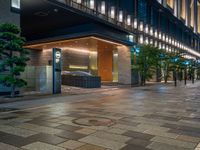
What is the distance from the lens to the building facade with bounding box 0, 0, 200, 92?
76.9 feet

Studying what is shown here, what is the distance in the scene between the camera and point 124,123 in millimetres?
8047

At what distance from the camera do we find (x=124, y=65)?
3453 centimetres

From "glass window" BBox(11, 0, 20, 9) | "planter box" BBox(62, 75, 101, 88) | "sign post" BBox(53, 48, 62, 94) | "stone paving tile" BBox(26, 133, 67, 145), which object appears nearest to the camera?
"stone paving tile" BBox(26, 133, 67, 145)

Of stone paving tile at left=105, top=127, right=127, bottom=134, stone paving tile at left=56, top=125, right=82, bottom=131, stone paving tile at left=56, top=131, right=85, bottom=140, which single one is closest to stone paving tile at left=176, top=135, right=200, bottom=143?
stone paving tile at left=105, top=127, right=127, bottom=134

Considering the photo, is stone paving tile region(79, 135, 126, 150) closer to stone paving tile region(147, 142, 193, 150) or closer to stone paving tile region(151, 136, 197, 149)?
stone paving tile region(147, 142, 193, 150)

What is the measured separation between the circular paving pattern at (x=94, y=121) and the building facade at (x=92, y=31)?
11.6m

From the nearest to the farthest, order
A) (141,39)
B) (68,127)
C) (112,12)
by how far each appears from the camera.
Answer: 1. (68,127)
2. (112,12)
3. (141,39)

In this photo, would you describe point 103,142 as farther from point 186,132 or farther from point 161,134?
point 186,132

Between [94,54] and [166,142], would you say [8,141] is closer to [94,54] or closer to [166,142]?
[166,142]

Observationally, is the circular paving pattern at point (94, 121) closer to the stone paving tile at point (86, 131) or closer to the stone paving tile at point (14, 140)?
the stone paving tile at point (86, 131)

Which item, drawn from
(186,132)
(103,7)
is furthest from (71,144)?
(103,7)

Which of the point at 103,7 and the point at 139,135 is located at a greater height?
the point at 103,7

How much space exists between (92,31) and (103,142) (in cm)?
2152

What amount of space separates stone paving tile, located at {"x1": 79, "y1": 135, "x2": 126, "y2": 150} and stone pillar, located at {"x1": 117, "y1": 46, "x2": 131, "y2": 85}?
92.5ft
